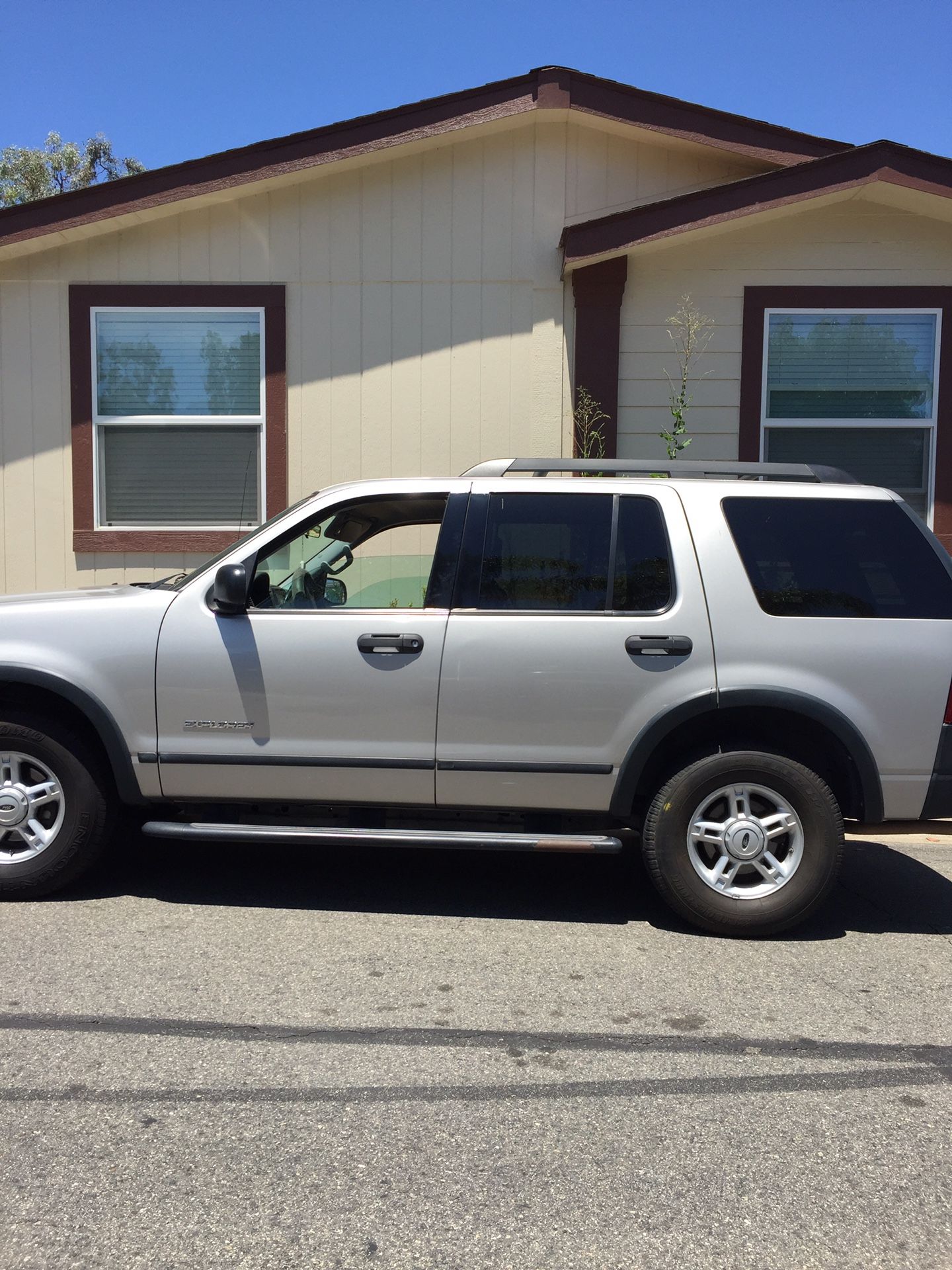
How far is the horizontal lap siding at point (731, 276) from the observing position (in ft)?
27.7

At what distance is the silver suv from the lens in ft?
14.6

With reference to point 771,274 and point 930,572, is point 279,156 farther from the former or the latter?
point 930,572

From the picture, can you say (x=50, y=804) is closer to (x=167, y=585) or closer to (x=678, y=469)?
(x=167, y=585)

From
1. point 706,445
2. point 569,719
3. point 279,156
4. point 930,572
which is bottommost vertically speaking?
point 569,719

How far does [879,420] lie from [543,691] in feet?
17.6

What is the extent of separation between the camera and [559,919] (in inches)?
190

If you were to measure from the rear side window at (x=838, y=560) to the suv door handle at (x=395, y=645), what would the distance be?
1446 millimetres

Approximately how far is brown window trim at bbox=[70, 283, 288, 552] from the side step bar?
4.34 metres

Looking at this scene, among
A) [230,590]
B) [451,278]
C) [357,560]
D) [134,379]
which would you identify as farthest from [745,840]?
[134,379]

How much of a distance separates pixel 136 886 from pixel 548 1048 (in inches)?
98.2

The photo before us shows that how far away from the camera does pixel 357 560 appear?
5027 mm

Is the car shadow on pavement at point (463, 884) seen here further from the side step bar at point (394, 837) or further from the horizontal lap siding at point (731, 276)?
the horizontal lap siding at point (731, 276)

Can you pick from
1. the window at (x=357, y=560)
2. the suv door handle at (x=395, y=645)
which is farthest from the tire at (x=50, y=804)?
the suv door handle at (x=395, y=645)

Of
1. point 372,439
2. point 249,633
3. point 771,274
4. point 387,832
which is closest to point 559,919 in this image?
point 387,832
